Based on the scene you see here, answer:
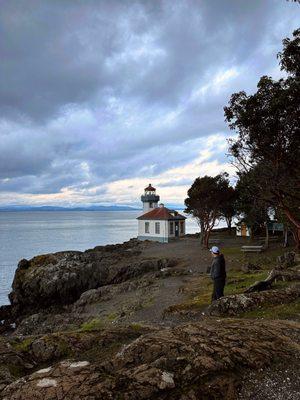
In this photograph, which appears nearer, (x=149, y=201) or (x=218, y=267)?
(x=218, y=267)

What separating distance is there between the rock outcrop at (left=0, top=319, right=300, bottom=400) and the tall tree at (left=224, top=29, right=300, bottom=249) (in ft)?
35.2

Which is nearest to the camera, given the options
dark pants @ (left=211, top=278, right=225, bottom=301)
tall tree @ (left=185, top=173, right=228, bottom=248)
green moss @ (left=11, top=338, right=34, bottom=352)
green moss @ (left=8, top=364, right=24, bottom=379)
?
green moss @ (left=8, top=364, right=24, bottom=379)

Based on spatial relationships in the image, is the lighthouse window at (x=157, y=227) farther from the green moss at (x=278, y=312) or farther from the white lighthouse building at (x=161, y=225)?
the green moss at (x=278, y=312)

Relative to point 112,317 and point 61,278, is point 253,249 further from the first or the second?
point 112,317

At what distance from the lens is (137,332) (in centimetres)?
787

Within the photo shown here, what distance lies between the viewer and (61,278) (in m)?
34.6

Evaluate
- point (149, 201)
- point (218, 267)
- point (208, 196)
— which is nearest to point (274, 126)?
point (218, 267)

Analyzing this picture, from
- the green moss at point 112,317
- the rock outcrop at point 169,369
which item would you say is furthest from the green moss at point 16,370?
the green moss at point 112,317

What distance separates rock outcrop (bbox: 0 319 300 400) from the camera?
16.5ft

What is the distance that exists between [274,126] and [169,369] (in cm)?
1293

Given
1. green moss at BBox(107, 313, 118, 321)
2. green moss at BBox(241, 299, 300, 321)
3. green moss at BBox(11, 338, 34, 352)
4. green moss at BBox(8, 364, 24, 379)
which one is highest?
green moss at BBox(11, 338, 34, 352)

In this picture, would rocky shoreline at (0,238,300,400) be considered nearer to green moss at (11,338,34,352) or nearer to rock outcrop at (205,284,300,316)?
green moss at (11,338,34,352)

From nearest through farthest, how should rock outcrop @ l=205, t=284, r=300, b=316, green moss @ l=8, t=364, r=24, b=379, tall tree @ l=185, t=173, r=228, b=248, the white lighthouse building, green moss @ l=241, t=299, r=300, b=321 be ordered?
green moss @ l=8, t=364, r=24, b=379 < green moss @ l=241, t=299, r=300, b=321 < rock outcrop @ l=205, t=284, r=300, b=316 < tall tree @ l=185, t=173, r=228, b=248 < the white lighthouse building

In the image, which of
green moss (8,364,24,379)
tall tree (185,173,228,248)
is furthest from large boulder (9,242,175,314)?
green moss (8,364,24,379)
